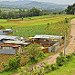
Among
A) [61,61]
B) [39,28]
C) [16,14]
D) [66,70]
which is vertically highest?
[16,14]

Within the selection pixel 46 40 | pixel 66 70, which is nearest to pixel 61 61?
pixel 66 70

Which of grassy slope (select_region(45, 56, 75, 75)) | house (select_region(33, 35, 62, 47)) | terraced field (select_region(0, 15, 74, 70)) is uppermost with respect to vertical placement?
terraced field (select_region(0, 15, 74, 70))

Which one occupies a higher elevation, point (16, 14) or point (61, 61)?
point (16, 14)

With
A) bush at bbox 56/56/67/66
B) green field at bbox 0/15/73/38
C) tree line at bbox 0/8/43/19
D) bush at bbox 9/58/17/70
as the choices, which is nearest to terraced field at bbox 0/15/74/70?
green field at bbox 0/15/73/38

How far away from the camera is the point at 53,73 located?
1402cm

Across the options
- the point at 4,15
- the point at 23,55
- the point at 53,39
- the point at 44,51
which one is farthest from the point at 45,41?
the point at 4,15

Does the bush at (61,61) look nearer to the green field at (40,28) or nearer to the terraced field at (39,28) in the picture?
the terraced field at (39,28)

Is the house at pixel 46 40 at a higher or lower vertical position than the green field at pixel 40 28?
lower

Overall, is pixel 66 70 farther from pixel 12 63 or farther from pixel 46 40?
pixel 46 40

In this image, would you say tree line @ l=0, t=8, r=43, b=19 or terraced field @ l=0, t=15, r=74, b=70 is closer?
terraced field @ l=0, t=15, r=74, b=70

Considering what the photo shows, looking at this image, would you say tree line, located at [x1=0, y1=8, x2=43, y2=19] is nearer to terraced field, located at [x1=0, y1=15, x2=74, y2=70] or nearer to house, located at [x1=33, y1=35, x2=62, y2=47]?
terraced field, located at [x1=0, y1=15, x2=74, y2=70]

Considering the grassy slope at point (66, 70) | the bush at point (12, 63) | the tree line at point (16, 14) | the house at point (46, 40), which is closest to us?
the grassy slope at point (66, 70)

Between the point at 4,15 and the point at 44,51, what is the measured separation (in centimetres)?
6425

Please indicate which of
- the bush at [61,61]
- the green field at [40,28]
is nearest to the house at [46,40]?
the green field at [40,28]
